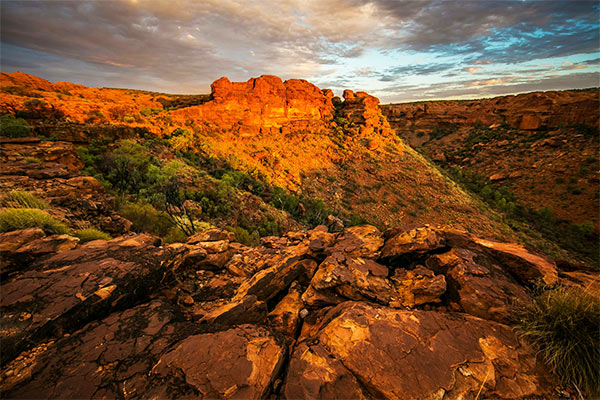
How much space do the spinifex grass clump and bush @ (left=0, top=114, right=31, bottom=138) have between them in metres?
21.2

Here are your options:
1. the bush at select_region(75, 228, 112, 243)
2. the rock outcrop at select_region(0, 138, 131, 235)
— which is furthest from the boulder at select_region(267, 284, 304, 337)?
the rock outcrop at select_region(0, 138, 131, 235)

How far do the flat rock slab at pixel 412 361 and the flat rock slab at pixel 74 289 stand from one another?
2.98m

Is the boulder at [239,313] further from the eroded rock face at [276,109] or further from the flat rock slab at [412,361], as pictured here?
the eroded rock face at [276,109]

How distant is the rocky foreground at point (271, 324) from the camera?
7.52 ft

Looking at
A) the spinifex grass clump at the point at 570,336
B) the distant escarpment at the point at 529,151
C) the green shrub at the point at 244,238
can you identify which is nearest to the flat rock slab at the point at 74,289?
the green shrub at the point at 244,238

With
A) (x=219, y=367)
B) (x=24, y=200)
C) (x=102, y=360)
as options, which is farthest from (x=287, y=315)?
(x=24, y=200)

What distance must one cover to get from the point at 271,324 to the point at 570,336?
13.1ft

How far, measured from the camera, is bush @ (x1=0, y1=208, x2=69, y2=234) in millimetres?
4246

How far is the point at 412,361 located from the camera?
2545 millimetres

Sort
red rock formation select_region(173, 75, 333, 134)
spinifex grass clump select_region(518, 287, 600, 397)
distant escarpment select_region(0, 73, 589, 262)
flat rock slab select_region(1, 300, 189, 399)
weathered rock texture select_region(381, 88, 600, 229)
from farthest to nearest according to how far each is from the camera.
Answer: red rock formation select_region(173, 75, 333, 134), weathered rock texture select_region(381, 88, 600, 229), distant escarpment select_region(0, 73, 589, 262), spinifex grass clump select_region(518, 287, 600, 397), flat rock slab select_region(1, 300, 189, 399)

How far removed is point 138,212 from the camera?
8.26m

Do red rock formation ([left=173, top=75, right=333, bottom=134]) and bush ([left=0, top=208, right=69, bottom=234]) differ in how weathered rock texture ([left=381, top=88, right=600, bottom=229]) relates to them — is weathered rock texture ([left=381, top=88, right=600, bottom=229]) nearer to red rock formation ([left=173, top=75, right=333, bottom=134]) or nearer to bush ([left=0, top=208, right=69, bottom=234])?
red rock formation ([left=173, top=75, right=333, bottom=134])

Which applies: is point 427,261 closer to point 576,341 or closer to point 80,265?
point 576,341

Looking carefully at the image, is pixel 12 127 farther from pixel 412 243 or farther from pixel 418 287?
pixel 418 287
